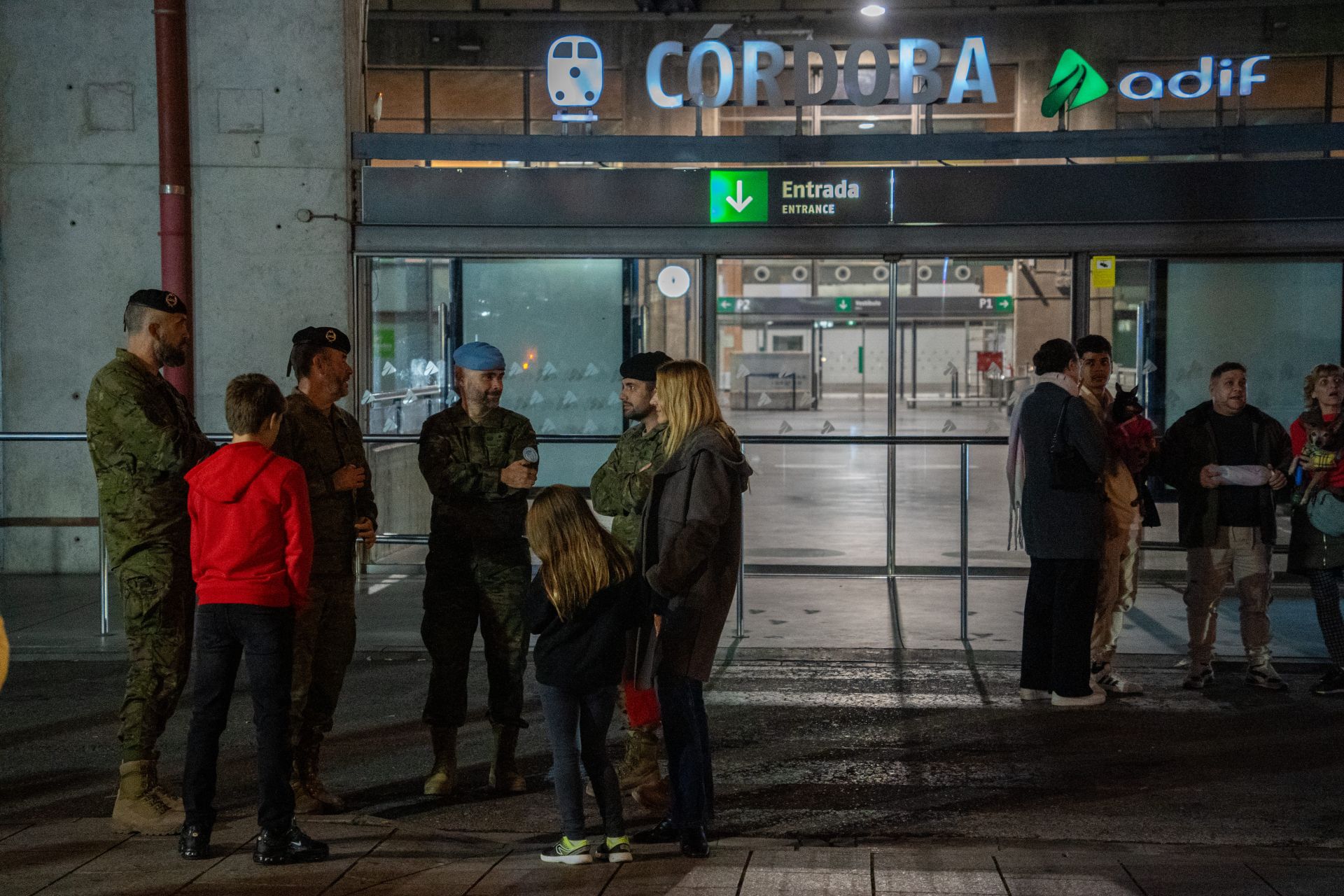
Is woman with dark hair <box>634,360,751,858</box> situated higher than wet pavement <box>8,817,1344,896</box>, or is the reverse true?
woman with dark hair <box>634,360,751,858</box>

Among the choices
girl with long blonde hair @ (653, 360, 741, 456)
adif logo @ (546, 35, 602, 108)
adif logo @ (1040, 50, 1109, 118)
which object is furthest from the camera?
adif logo @ (546, 35, 602, 108)

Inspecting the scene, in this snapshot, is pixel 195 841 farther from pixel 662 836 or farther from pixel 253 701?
pixel 662 836

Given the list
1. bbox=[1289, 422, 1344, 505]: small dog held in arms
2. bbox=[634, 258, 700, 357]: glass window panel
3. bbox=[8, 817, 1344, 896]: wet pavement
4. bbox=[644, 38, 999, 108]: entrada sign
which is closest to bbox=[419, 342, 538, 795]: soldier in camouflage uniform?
bbox=[8, 817, 1344, 896]: wet pavement

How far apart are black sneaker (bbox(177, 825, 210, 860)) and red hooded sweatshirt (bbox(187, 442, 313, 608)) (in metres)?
0.76

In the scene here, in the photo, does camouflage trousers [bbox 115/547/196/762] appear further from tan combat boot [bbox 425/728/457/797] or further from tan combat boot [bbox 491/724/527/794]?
tan combat boot [bbox 491/724/527/794]

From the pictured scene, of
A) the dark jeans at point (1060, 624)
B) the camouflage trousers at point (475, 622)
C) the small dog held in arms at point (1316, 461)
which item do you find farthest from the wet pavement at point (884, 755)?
the small dog held in arms at point (1316, 461)

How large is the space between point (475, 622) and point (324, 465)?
2.88ft

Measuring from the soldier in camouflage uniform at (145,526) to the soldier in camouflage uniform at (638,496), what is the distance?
5.22ft

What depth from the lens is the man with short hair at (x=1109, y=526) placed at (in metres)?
7.25

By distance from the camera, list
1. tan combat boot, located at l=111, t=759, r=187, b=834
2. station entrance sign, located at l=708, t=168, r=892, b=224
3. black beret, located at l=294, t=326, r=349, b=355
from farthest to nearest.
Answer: station entrance sign, located at l=708, t=168, r=892, b=224
black beret, located at l=294, t=326, r=349, b=355
tan combat boot, located at l=111, t=759, r=187, b=834

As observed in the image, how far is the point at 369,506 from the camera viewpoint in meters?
5.71

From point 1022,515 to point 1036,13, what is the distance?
52.1ft

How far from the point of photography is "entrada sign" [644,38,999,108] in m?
11.5

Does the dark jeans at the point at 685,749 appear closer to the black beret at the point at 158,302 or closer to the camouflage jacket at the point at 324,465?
the camouflage jacket at the point at 324,465
